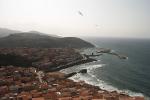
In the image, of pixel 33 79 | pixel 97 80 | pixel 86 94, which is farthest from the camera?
pixel 97 80

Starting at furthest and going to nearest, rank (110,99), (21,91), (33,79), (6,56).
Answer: (6,56) → (33,79) → (21,91) → (110,99)

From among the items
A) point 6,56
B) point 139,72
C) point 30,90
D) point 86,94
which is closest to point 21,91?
point 30,90

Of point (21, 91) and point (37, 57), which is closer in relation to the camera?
point (21, 91)

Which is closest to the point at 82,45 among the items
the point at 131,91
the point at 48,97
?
the point at 131,91

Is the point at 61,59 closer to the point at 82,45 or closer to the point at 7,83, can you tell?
the point at 7,83

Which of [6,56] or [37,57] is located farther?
[37,57]

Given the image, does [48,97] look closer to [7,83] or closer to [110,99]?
[110,99]

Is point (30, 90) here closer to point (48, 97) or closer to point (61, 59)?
point (48, 97)

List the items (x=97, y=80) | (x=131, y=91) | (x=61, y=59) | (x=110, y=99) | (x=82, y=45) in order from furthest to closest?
(x=82, y=45) → (x=61, y=59) → (x=97, y=80) → (x=131, y=91) → (x=110, y=99)

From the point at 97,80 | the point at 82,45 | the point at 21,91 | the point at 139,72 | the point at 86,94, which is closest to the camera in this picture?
the point at 86,94
